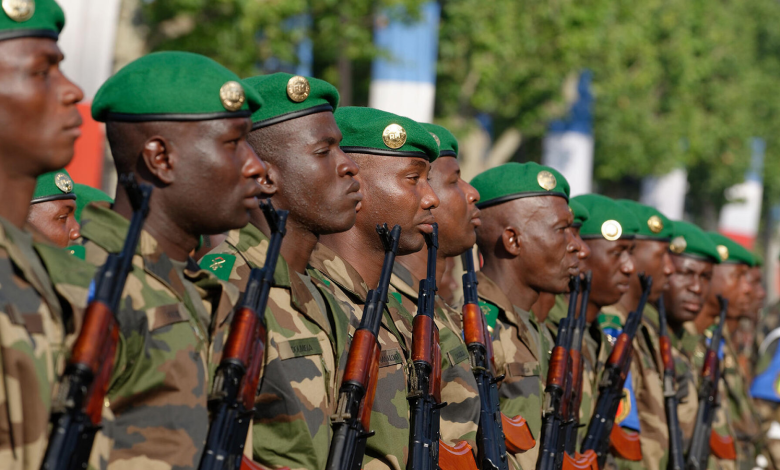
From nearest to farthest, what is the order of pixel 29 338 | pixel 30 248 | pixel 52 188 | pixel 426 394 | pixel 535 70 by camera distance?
1. pixel 29 338
2. pixel 30 248
3. pixel 426 394
4. pixel 52 188
5. pixel 535 70

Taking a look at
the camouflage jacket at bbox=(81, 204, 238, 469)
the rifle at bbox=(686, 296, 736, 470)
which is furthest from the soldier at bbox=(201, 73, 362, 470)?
the rifle at bbox=(686, 296, 736, 470)

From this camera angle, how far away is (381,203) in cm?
445

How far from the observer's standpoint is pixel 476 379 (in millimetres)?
4676

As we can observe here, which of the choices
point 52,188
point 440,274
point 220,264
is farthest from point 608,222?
point 220,264

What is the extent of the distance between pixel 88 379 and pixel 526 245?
3532mm

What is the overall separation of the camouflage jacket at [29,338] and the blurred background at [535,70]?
535cm

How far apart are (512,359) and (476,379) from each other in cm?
59

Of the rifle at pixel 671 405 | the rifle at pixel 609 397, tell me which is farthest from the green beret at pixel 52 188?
the rifle at pixel 671 405

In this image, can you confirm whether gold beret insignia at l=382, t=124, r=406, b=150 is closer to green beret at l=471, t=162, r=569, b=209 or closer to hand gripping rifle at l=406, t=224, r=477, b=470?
hand gripping rifle at l=406, t=224, r=477, b=470

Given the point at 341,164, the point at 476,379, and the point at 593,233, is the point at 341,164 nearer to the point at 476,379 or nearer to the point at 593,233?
the point at 476,379

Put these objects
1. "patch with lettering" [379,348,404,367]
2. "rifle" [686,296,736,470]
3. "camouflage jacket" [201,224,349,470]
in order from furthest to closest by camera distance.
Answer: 1. "rifle" [686,296,736,470]
2. "patch with lettering" [379,348,404,367]
3. "camouflage jacket" [201,224,349,470]

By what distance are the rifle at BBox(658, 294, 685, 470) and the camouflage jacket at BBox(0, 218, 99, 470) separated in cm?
507

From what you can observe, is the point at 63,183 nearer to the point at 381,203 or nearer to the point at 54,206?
the point at 54,206

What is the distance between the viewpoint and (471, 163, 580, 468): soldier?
18.0 feet
